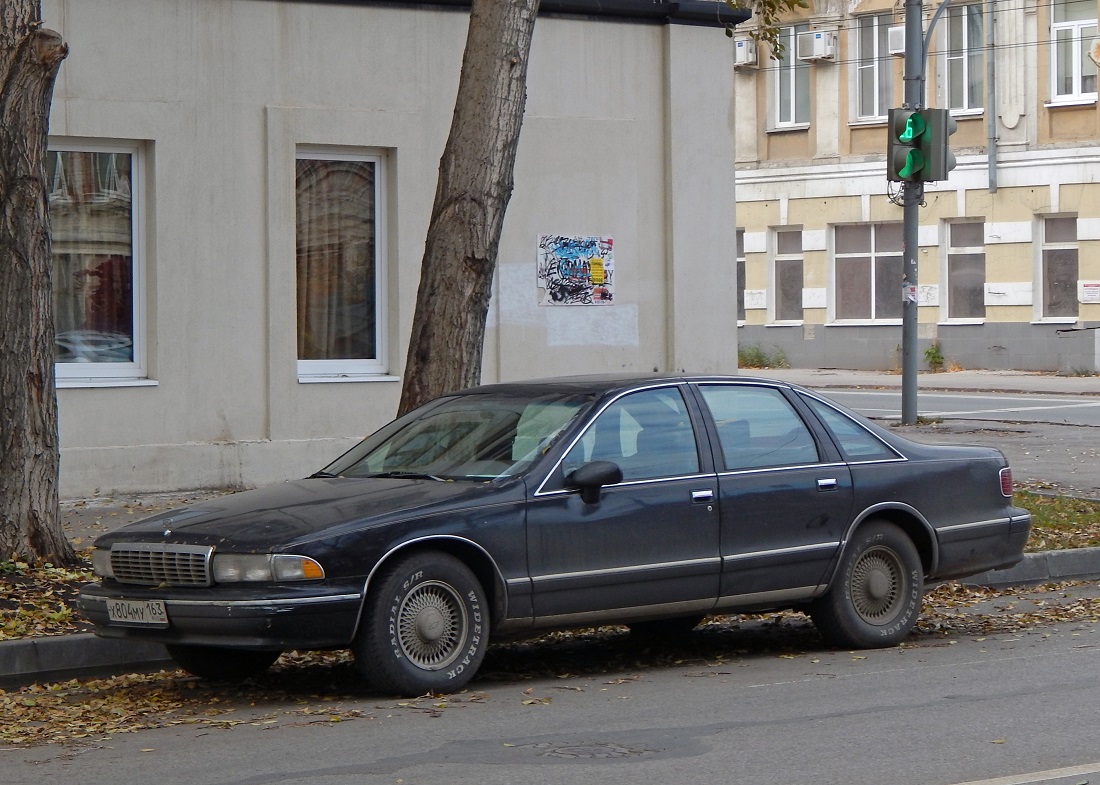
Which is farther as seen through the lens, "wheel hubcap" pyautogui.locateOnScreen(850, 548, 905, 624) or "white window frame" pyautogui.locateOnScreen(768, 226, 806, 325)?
"white window frame" pyautogui.locateOnScreen(768, 226, 806, 325)

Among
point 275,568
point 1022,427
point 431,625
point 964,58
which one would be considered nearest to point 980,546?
point 431,625

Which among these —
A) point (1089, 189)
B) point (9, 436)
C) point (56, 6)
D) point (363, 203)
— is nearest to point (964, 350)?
point (1089, 189)

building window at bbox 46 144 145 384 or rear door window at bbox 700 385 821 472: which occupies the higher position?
building window at bbox 46 144 145 384

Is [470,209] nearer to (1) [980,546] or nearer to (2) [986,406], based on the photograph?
(1) [980,546]

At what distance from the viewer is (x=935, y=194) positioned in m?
36.8

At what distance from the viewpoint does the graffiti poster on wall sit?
16406 millimetres

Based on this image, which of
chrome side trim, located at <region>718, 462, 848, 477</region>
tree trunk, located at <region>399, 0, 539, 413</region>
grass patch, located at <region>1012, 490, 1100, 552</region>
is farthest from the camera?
grass patch, located at <region>1012, 490, 1100, 552</region>

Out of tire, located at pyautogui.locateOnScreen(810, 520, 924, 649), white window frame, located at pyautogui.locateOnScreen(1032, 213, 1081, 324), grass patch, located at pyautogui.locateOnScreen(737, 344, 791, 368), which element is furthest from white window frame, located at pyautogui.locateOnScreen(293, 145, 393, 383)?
grass patch, located at pyautogui.locateOnScreen(737, 344, 791, 368)

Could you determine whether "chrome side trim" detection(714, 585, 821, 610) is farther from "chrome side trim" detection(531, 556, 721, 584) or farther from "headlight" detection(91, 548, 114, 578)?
"headlight" detection(91, 548, 114, 578)

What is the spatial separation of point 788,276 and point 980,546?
102 ft

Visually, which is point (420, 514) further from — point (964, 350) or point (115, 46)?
point (964, 350)

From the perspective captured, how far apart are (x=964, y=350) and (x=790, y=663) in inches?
1144

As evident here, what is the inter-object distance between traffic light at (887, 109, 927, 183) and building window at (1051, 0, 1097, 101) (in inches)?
653

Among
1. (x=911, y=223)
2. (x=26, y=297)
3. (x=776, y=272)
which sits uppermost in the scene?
(x=776, y=272)
